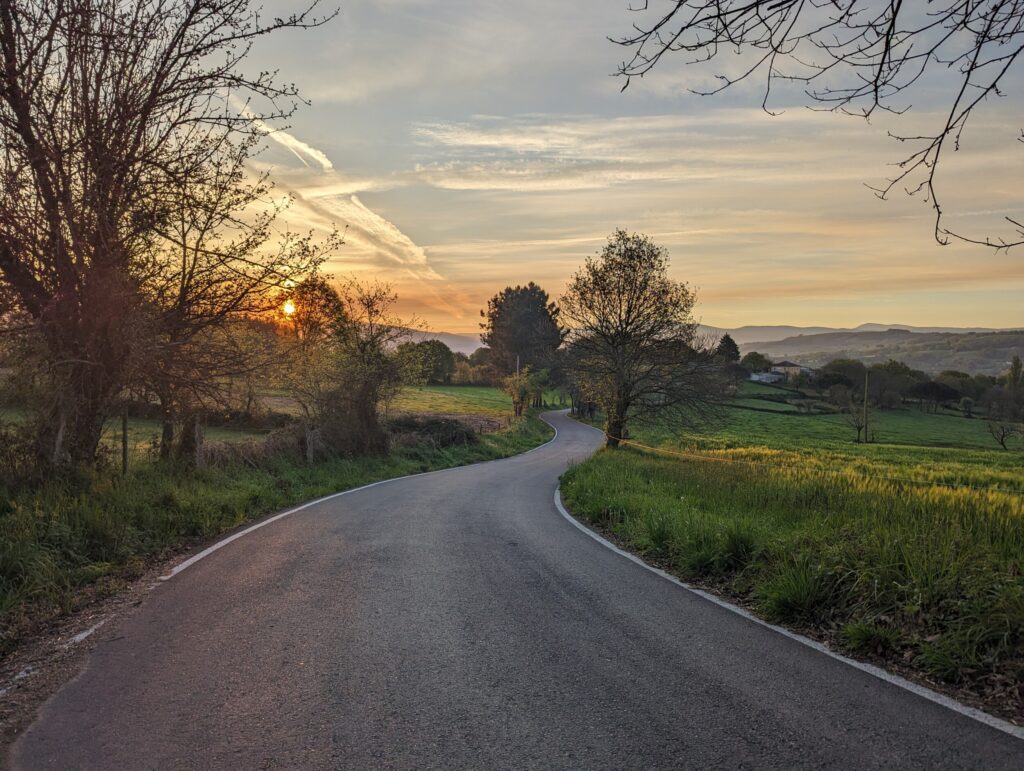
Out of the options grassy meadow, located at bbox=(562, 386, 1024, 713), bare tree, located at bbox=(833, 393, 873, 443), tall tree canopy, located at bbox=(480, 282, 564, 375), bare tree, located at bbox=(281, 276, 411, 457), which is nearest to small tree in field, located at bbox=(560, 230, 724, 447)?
bare tree, located at bbox=(281, 276, 411, 457)

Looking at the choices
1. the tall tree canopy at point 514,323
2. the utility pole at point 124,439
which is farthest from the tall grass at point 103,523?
the tall tree canopy at point 514,323

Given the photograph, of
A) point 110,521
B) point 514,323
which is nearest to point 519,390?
point 514,323

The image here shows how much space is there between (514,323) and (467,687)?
82.5 metres

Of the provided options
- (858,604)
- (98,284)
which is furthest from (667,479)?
(98,284)

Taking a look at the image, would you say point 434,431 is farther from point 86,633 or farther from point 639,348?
point 86,633

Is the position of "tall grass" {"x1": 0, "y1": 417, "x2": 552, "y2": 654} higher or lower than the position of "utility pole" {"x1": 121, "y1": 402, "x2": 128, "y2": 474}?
lower

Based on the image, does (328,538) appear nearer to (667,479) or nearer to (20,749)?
(20,749)

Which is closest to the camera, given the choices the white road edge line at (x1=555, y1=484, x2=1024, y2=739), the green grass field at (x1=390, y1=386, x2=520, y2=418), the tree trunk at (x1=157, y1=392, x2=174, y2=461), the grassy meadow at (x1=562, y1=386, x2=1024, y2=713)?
the white road edge line at (x1=555, y1=484, x2=1024, y2=739)

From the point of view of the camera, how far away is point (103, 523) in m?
8.00

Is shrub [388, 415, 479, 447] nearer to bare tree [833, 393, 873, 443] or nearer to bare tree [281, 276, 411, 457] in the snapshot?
bare tree [281, 276, 411, 457]

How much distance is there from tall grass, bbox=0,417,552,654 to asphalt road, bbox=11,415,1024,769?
3.17 ft

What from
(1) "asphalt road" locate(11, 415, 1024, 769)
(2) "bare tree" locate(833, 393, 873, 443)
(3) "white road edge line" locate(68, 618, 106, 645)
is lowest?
(2) "bare tree" locate(833, 393, 873, 443)

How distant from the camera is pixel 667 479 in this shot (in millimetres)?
14242

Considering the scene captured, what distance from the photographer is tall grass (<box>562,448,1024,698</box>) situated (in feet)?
14.5
